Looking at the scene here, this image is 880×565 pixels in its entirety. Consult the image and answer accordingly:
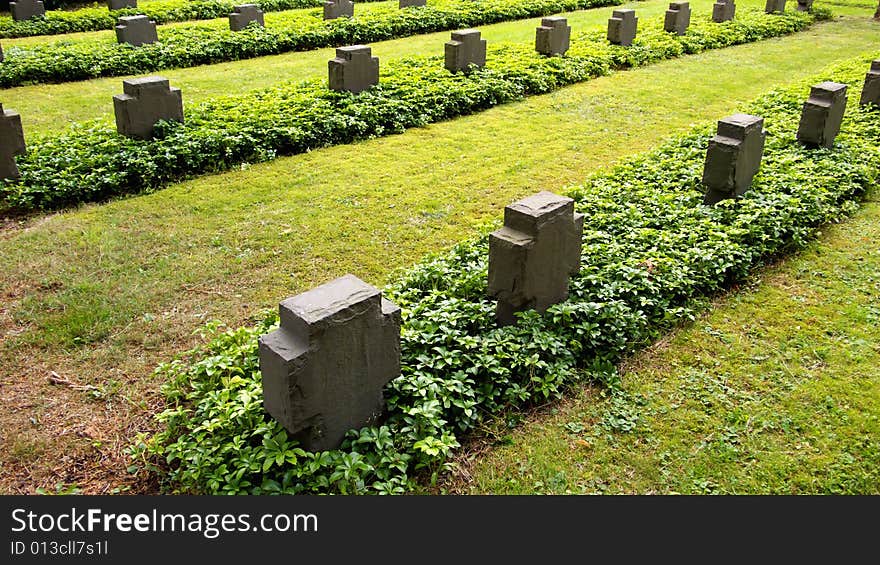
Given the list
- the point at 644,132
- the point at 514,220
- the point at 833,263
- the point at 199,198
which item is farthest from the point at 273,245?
the point at 644,132

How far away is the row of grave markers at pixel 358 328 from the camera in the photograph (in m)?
3.73

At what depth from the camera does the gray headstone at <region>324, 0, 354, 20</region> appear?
55.9 ft

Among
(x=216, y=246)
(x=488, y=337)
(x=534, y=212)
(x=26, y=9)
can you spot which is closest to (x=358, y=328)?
(x=488, y=337)

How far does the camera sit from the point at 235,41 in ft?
48.5

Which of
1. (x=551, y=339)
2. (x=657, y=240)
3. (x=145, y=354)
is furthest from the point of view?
(x=657, y=240)

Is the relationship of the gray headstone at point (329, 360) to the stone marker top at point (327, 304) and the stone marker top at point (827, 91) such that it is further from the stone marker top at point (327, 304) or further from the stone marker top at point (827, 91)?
the stone marker top at point (827, 91)

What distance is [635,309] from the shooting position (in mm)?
5410

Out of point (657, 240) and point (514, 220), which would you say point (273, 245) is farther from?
point (657, 240)

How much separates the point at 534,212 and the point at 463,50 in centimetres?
807

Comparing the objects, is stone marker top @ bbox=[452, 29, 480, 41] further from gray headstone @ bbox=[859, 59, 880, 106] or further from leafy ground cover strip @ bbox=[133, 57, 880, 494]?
gray headstone @ bbox=[859, 59, 880, 106]

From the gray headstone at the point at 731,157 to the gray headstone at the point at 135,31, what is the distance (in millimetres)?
11344

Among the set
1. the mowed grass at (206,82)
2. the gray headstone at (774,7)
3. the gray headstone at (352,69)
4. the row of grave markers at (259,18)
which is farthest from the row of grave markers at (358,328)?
the gray headstone at (774,7)

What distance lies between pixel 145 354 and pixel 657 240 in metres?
4.16

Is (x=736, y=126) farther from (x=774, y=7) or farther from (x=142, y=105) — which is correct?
(x=774, y=7)
